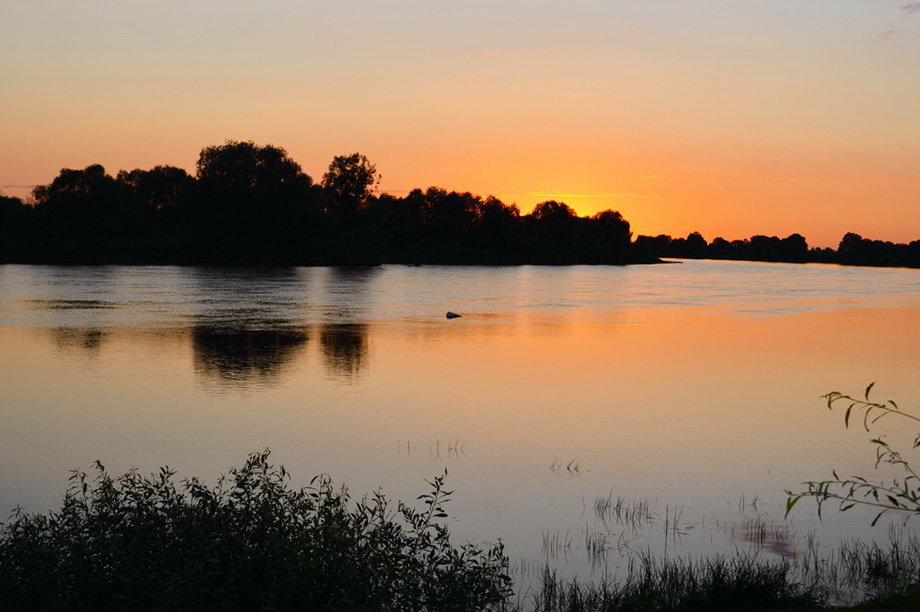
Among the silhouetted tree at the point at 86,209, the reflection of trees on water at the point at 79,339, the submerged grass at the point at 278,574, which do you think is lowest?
the reflection of trees on water at the point at 79,339

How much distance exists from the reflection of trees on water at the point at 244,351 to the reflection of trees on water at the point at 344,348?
4.51 feet

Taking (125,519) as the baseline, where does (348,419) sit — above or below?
below

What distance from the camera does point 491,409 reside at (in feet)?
90.1

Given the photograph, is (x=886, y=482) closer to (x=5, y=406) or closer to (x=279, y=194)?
(x=5, y=406)

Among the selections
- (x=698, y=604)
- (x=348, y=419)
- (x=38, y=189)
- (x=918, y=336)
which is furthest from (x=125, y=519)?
(x=38, y=189)

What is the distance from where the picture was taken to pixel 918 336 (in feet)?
172

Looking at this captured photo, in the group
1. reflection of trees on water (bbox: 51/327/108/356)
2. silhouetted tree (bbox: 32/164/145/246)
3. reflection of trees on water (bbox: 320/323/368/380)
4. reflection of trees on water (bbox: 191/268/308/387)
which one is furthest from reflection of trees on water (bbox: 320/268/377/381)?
silhouetted tree (bbox: 32/164/145/246)

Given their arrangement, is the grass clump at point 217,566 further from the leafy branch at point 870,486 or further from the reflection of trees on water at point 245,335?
the reflection of trees on water at point 245,335

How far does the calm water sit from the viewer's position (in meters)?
17.0

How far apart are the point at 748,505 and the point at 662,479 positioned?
234 centimetres

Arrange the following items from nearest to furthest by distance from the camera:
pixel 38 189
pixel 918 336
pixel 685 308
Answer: pixel 918 336 → pixel 685 308 → pixel 38 189

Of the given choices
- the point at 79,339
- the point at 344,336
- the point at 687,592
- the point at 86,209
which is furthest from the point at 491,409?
the point at 86,209

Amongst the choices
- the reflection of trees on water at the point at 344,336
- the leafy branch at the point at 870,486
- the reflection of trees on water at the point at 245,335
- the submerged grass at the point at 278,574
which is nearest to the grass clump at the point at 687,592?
the submerged grass at the point at 278,574

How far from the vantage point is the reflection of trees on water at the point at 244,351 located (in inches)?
1321
